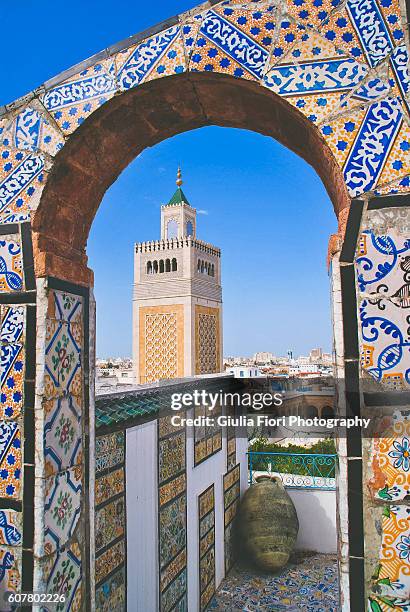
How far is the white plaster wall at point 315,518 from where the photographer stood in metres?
A: 6.87

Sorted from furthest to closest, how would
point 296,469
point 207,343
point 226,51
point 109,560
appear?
point 207,343
point 296,469
point 109,560
point 226,51

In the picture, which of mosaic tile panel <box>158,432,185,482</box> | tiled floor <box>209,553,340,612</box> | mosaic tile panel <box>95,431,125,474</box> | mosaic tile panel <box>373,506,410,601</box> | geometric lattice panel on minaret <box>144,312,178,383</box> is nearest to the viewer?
mosaic tile panel <box>373,506,410,601</box>

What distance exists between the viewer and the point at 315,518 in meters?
7.00

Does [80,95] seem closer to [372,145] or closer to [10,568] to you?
[372,145]

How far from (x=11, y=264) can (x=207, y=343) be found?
1920 cm

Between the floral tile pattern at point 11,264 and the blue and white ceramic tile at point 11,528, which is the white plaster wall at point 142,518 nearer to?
the blue and white ceramic tile at point 11,528

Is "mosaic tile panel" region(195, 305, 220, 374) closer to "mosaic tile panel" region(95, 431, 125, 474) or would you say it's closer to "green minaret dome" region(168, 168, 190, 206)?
"green minaret dome" region(168, 168, 190, 206)

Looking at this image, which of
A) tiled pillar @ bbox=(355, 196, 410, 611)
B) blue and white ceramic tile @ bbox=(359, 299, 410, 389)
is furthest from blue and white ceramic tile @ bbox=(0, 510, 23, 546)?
blue and white ceramic tile @ bbox=(359, 299, 410, 389)

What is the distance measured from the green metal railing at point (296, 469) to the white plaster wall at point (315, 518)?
11 cm

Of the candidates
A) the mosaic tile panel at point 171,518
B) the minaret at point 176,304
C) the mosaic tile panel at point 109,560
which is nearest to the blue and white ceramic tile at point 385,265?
the mosaic tile panel at point 109,560

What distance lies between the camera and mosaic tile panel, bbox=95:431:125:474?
10.4 ft

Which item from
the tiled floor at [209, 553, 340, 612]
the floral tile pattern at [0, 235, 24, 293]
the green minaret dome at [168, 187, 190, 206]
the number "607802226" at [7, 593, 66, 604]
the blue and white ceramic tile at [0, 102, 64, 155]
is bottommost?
the tiled floor at [209, 553, 340, 612]

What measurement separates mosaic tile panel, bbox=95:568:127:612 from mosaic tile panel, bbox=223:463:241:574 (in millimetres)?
2881

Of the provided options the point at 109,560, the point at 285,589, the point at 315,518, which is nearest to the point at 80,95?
the point at 109,560
